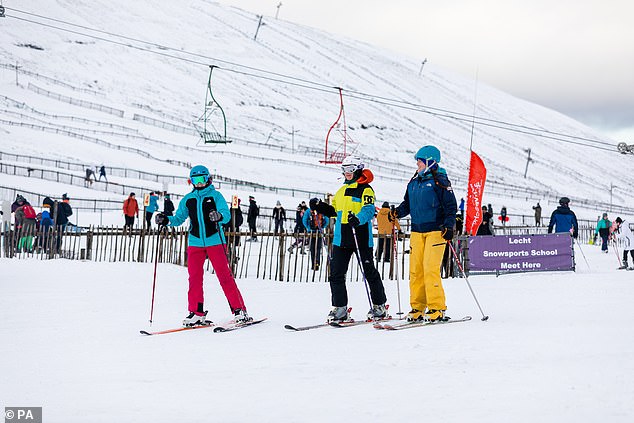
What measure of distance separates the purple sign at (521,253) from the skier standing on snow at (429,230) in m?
7.31

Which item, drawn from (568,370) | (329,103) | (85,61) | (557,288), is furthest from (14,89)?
(568,370)

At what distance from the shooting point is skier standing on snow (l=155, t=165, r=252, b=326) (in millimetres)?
7938

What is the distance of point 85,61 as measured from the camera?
9931 centimetres

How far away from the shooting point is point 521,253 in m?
15.2

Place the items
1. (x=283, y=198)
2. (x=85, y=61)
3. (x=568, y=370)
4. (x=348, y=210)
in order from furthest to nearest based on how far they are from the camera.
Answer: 1. (x=85, y=61)
2. (x=283, y=198)
3. (x=348, y=210)
4. (x=568, y=370)

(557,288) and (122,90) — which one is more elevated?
(122,90)

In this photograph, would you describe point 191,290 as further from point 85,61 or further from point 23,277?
point 85,61

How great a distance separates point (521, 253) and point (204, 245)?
8.91 metres

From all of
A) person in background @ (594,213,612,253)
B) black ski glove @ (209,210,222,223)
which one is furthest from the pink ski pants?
person in background @ (594,213,612,253)

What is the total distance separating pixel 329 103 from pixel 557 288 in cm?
9108

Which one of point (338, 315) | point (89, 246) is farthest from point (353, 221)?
point (89, 246)

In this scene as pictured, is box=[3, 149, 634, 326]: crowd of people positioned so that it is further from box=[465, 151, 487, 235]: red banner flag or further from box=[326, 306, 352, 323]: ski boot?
box=[465, 151, 487, 235]: red banner flag

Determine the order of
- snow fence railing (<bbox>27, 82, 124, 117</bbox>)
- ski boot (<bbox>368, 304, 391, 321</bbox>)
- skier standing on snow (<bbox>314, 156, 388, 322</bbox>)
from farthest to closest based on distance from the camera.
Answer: snow fence railing (<bbox>27, 82, 124, 117</bbox>) < ski boot (<bbox>368, 304, 391, 321</bbox>) < skier standing on snow (<bbox>314, 156, 388, 322</bbox>)

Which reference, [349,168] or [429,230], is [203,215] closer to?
[349,168]
